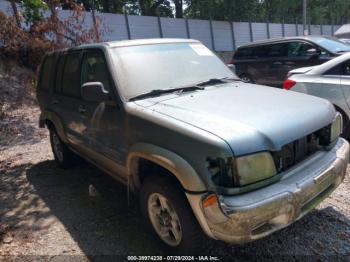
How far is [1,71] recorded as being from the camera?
1204cm

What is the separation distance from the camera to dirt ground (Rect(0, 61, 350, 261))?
3277 mm

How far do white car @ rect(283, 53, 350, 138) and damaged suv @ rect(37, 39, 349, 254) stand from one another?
192 centimetres

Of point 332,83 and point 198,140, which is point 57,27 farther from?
point 198,140

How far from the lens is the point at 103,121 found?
12.5 feet

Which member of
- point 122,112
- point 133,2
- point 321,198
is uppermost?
point 133,2

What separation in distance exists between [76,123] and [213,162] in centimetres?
239

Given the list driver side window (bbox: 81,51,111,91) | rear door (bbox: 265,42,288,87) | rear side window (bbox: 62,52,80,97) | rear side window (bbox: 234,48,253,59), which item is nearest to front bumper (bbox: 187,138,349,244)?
driver side window (bbox: 81,51,111,91)

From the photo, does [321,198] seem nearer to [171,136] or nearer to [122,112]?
[171,136]

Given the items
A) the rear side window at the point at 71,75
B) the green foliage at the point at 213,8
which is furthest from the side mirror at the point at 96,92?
the green foliage at the point at 213,8

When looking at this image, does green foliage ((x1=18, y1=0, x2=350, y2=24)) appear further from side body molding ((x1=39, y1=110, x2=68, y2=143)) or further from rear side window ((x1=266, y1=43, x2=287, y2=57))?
side body molding ((x1=39, y1=110, x2=68, y2=143))

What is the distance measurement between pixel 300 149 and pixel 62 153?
365cm

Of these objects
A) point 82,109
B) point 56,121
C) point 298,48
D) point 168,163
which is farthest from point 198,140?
point 298,48

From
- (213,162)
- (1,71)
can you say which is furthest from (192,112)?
(1,71)

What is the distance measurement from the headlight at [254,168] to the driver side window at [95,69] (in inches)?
65.7
